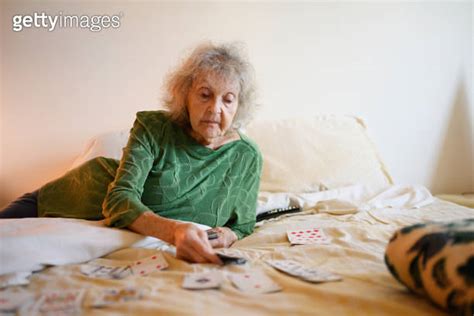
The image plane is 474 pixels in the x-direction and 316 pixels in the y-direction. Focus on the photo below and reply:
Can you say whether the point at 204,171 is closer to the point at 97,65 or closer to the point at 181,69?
the point at 181,69

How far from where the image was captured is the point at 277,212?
4.58 feet

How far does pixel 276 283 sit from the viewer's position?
26.0 inches

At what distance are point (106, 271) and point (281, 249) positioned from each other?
0.40m

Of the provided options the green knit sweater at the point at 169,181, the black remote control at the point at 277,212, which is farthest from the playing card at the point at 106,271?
the black remote control at the point at 277,212

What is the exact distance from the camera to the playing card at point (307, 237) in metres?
0.97

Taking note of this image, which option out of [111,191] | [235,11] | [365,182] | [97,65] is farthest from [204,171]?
[235,11]

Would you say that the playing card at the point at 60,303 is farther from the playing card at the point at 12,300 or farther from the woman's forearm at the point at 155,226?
the woman's forearm at the point at 155,226

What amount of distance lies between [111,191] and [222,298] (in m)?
0.52

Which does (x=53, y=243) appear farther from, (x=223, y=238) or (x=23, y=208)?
(x=23, y=208)

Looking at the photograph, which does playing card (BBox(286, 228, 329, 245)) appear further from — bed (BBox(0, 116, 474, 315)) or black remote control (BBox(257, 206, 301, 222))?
black remote control (BBox(257, 206, 301, 222))

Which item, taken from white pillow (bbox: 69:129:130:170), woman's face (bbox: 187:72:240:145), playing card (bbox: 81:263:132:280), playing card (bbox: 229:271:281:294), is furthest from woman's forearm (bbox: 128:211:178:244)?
white pillow (bbox: 69:129:130:170)

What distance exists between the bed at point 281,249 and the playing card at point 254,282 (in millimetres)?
14

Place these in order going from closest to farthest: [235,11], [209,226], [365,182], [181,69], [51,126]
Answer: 1. [209,226]
2. [181,69]
3. [365,182]
4. [51,126]
5. [235,11]

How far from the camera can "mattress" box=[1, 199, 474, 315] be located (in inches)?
22.0
